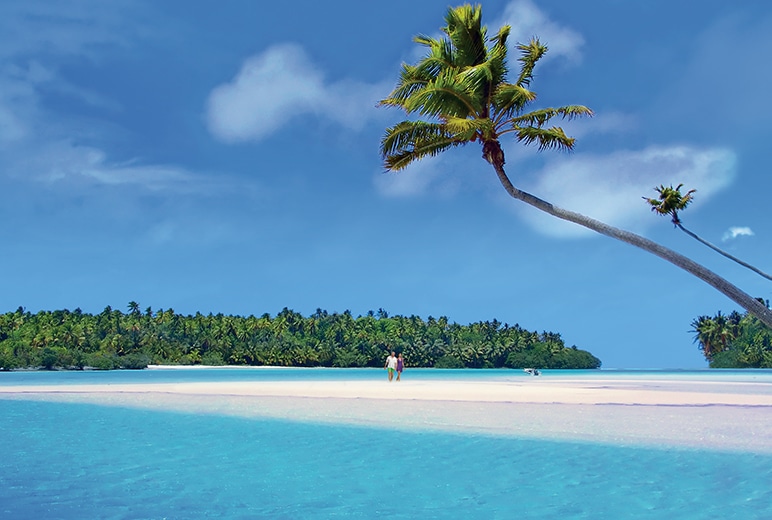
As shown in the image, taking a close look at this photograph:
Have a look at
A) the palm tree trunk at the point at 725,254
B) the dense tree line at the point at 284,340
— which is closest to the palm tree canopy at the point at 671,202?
the palm tree trunk at the point at 725,254

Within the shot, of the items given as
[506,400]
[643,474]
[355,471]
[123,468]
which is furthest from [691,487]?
[506,400]

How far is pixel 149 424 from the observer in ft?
38.9

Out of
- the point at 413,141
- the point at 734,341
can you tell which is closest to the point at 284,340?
Result: the point at 734,341

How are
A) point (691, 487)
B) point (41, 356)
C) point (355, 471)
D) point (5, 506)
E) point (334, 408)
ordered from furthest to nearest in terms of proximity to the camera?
point (41, 356), point (334, 408), point (355, 471), point (691, 487), point (5, 506)

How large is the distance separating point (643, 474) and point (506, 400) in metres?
10.2

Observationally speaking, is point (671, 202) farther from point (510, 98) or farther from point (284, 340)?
point (284, 340)

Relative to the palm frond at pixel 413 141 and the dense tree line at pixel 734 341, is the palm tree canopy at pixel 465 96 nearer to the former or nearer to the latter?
the palm frond at pixel 413 141

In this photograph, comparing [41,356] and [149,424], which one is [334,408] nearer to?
[149,424]

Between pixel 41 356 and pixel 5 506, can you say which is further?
pixel 41 356

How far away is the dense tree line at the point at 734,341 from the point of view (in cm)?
7306

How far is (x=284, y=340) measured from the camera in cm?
8706

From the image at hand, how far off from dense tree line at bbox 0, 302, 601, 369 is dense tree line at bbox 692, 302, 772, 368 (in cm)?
1815

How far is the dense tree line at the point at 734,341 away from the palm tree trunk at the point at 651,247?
69.4 m

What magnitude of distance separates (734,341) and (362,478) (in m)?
82.5
